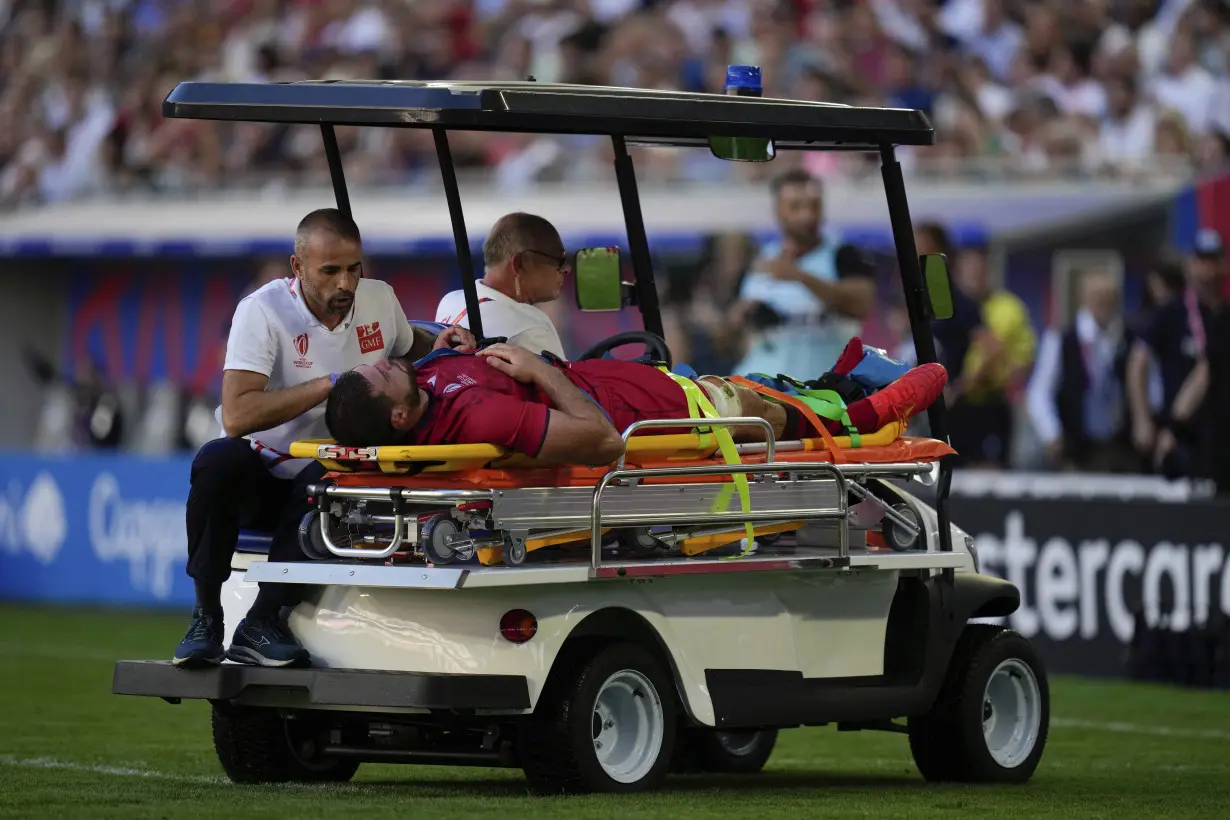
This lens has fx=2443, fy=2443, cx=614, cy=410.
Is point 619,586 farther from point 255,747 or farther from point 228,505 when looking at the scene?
point 255,747

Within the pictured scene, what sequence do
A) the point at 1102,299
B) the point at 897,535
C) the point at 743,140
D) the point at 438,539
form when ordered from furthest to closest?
the point at 1102,299 < the point at 897,535 < the point at 743,140 < the point at 438,539

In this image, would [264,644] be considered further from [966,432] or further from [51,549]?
[51,549]

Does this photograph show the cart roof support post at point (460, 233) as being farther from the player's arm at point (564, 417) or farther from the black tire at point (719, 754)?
the black tire at point (719, 754)

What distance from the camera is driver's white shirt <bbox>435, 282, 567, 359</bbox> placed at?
30.1ft

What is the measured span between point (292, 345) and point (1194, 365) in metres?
8.81

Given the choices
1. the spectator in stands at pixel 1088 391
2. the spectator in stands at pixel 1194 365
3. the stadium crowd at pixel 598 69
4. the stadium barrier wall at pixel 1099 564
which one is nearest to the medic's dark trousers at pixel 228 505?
the stadium crowd at pixel 598 69

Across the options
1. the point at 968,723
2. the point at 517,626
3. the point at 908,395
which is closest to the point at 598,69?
the point at 908,395

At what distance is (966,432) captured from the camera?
16.7 meters

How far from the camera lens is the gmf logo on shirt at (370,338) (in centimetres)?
873

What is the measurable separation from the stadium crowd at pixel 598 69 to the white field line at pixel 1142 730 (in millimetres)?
→ 3148

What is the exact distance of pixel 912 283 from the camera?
31.5 ft

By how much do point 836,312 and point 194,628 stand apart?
179 inches

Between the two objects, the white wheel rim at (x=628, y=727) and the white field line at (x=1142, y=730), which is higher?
the white wheel rim at (x=628, y=727)

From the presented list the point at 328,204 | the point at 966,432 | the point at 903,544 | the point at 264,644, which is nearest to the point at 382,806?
the point at 264,644
